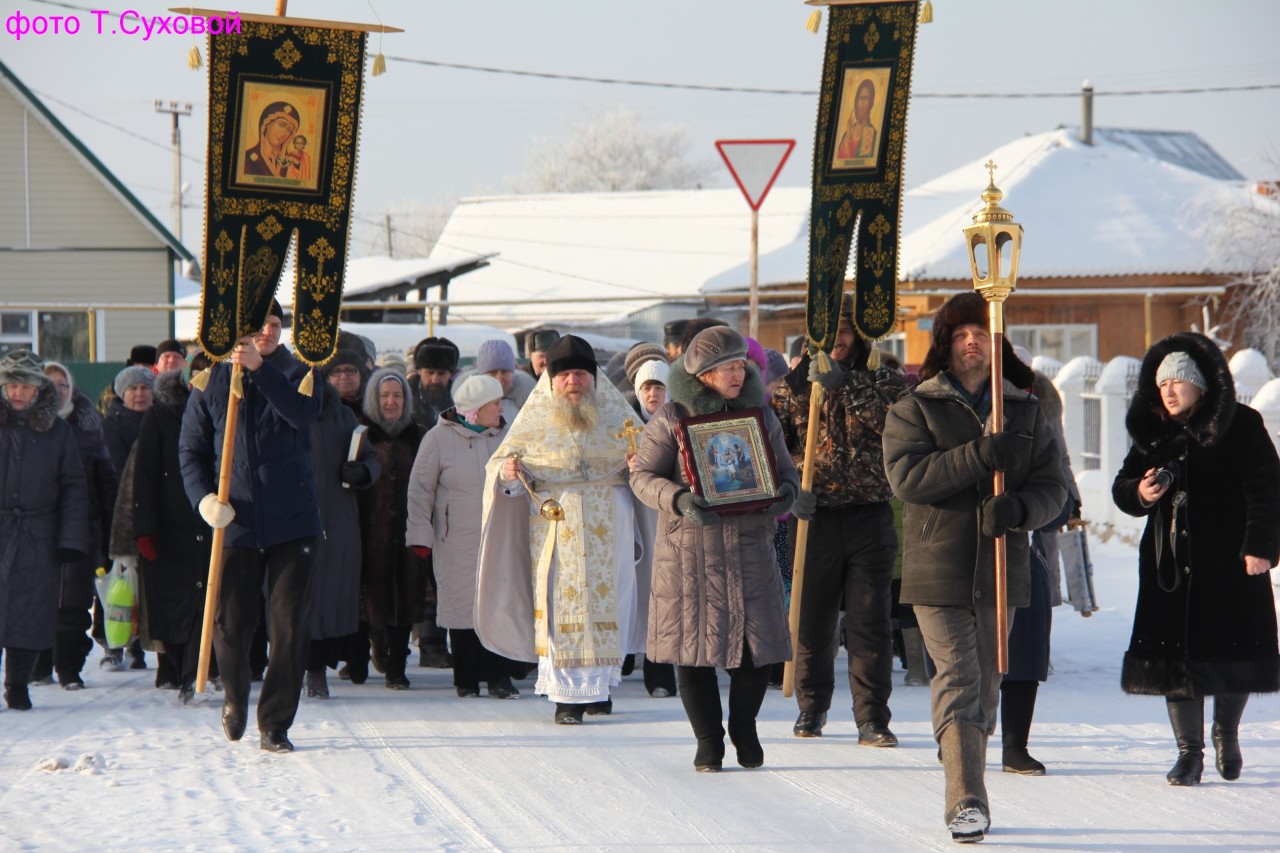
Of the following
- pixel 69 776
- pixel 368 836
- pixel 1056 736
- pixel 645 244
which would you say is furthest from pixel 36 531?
pixel 645 244

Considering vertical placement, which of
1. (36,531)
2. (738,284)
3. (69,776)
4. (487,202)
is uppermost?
(487,202)

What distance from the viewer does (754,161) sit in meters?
11.8

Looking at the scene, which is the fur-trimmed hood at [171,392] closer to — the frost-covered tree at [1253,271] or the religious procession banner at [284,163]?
the religious procession banner at [284,163]

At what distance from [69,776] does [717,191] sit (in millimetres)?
38440

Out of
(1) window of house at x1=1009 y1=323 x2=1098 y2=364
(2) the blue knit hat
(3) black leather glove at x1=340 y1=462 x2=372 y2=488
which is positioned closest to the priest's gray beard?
(3) black leather glove at x1=340 y1=462 x2=372 y2=488

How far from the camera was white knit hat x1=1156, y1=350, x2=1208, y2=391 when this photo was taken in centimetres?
696

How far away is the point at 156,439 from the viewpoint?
9.35 metres

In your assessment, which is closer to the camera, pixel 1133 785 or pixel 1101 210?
pixel 1133 785

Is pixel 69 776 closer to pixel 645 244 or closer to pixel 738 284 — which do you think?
pixel 738 284

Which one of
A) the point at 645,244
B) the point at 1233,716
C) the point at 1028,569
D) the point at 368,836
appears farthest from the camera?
the point at 645,244

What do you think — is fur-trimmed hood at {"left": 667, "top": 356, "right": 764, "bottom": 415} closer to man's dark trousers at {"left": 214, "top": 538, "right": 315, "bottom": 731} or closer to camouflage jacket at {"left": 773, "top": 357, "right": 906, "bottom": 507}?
camouflage jacket at {"left": 773, "top": 357, "right": 906, "bottom": 507}

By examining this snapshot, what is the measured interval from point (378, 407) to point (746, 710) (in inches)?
147

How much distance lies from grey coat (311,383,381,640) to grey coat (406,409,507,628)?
0.30m

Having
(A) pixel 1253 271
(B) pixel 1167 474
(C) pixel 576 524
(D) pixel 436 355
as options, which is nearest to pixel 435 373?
(D) pixel 436 355
